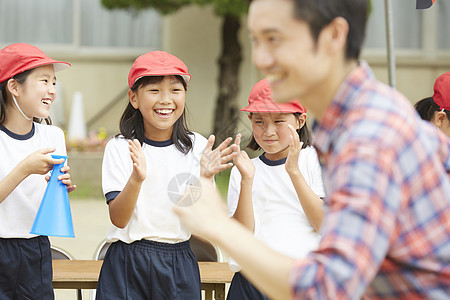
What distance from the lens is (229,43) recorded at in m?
10.1

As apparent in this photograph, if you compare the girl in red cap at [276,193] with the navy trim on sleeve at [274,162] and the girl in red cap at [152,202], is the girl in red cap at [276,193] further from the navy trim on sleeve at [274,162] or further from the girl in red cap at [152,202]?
the girl in red cap at [152,202]

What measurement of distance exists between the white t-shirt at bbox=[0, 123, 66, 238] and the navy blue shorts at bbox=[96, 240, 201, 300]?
37 cm

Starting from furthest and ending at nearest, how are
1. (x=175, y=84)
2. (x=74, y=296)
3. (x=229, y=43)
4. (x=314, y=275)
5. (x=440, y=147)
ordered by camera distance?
(x=229, y=43), (x=74, y=296), (x=175, y=84), (x=440, y=147), (x=314, y=275)

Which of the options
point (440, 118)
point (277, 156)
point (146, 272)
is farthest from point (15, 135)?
point (440, 118)

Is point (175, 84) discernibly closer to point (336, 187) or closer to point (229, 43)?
point (336, 187)

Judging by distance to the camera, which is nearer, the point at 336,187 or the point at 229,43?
the point at 336,187

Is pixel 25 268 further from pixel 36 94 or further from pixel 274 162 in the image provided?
pixel 274 162

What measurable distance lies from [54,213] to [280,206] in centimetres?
90

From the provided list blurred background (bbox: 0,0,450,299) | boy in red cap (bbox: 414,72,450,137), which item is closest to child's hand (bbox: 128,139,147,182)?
boy in red cap (bbox: 414,72,450,137)

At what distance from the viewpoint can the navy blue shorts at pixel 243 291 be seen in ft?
8.29

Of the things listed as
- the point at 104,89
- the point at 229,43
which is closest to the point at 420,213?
the point at 229,43

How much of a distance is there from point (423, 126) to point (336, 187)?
0.26 metres

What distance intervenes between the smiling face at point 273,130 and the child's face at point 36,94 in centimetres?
89

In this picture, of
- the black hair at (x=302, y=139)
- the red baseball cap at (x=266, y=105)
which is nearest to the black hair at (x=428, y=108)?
the black hair at (x=302, y=139)
